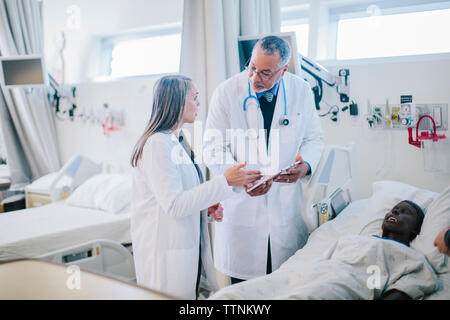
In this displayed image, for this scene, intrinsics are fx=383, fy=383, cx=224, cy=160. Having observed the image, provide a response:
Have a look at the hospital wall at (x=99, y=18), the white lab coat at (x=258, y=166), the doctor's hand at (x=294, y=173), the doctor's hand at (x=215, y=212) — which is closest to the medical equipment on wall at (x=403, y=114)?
the white lab coat at (x=258, y=166)

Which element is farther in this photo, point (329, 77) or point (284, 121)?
point (329, 77)

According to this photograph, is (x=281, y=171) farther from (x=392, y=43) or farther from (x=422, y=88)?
(x=392, y=43)

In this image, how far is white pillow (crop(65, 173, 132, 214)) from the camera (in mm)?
1728

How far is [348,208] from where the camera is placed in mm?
1628

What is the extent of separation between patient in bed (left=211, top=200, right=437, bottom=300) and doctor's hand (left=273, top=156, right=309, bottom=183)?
0.26m

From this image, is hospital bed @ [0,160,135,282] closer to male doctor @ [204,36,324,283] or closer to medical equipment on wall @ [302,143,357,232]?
male doctor @ [204,36,324,283]

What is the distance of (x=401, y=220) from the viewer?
1376 millimetres

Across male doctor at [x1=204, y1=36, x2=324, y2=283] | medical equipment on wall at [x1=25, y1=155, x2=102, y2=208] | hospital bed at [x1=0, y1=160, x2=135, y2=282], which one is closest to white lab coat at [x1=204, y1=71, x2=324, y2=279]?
male doctor at [x1=204, y1=36, x2=324, y2=283]

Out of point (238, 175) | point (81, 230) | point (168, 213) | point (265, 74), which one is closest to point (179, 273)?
point (168, 213)

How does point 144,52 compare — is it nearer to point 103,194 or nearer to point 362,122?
point 103,194

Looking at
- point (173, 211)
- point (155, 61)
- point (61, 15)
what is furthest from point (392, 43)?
point (61, 15)

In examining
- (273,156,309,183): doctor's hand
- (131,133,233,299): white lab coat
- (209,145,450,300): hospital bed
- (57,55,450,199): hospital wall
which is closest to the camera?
(131,133,233,299): white lab coat

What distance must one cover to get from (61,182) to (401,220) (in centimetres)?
141

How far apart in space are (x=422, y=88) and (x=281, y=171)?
0.63 m
